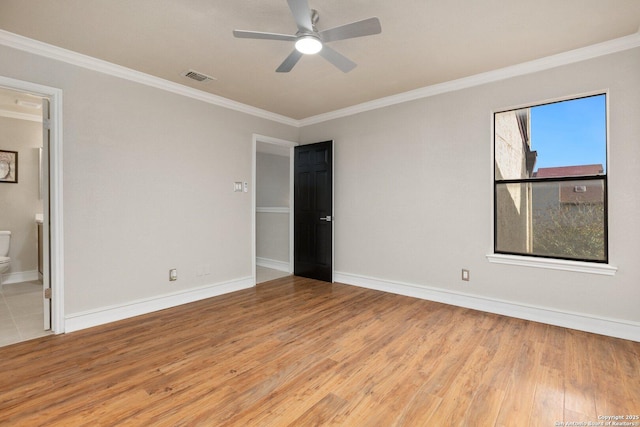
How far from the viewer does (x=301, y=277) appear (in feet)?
16.5

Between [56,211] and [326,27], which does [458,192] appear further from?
[56,211]

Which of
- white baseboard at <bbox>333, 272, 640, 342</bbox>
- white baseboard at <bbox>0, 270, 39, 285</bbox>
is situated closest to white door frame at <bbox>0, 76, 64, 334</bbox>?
white baseboard at <bbox>0, 270, 39, 285</bbox>

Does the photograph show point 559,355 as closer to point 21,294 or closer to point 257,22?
point 257,22

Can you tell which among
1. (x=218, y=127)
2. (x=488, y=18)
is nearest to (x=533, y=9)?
(x=488, y=18)

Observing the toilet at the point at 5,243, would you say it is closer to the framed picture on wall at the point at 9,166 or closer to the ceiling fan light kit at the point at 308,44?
the framed picture on wall at the point at 9,166

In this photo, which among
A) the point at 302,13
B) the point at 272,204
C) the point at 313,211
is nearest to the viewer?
the point at 302,13

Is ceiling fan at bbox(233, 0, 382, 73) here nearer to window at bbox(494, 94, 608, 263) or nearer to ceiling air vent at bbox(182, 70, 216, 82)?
ceiling air vent at bbox(182, 70, 216, 82)

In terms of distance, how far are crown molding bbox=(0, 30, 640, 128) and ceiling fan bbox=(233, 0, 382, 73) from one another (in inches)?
66.7

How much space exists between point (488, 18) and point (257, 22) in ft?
5.76

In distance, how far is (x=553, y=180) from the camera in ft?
10.0

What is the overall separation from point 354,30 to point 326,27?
49cm

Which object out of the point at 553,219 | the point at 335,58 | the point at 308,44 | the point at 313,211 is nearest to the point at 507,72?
the point at 553,219

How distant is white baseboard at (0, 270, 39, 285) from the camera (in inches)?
174

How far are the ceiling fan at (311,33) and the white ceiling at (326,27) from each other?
0.67 feet
